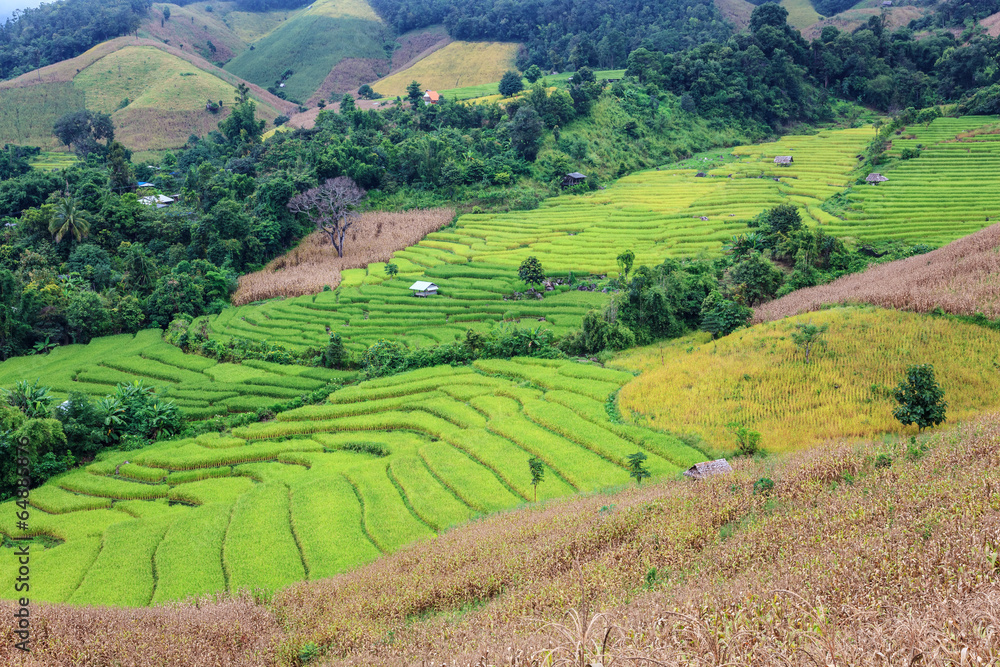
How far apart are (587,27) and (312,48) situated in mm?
41364

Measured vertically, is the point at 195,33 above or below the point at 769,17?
above

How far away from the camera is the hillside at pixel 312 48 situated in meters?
93.3

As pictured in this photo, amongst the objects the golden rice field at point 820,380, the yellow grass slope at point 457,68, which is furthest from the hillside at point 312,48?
the golden rice field at point 820,380

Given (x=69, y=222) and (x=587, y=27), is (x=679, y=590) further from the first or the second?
(x=587, y=27)

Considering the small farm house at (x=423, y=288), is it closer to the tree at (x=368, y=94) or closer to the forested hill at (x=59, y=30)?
the tree at (x=368, y=94)

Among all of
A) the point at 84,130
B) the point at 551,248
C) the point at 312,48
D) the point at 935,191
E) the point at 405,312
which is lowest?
the point at 405,312

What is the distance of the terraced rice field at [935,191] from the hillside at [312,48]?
7329cm

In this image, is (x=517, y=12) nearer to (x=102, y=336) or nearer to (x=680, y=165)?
(x=680, y=165)

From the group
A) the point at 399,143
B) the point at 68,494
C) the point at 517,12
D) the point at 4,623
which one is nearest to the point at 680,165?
the point at 399,143

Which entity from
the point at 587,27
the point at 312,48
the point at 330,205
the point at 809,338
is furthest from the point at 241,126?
the point at 809,338

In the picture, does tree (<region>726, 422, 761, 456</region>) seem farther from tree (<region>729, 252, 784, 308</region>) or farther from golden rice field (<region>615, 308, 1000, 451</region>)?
tree (<region>729, 252, 784, 308</region>)

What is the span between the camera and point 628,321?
29.5 m

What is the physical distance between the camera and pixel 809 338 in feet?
75.3

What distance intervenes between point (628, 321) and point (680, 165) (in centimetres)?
3449
